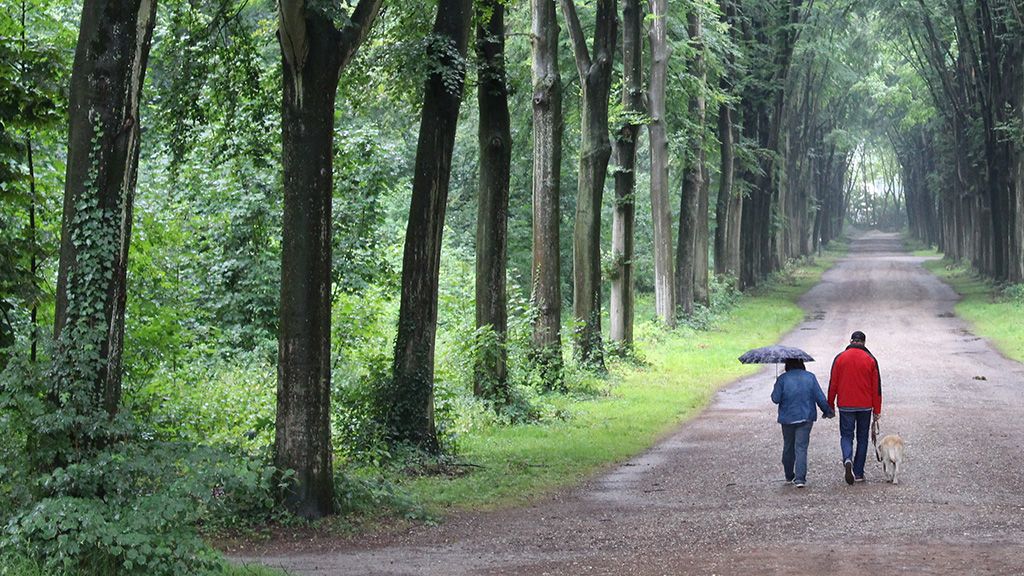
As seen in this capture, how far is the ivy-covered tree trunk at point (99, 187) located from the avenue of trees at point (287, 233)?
0.02m

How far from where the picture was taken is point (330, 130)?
37.1ft

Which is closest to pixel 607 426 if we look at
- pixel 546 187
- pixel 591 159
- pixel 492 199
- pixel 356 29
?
pixel 492 199

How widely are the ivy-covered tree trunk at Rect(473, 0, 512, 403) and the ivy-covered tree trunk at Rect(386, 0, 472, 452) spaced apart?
2.17 m

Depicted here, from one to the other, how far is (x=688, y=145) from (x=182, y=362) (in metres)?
22.9

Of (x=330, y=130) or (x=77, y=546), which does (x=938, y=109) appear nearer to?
(x=330, y=130)

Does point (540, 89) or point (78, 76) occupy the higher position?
point (540, 89)

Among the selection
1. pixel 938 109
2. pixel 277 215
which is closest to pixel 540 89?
pixel 277 215

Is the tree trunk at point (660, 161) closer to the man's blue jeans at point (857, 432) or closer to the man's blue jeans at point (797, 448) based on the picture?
the man's blue jeans at point (857, 432)

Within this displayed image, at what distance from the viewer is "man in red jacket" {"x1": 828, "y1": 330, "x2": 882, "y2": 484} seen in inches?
547

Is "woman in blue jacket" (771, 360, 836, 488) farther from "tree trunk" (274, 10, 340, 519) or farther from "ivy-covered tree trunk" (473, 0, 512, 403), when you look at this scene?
"ivy-covered tree trunk" (473, 0, 512, 403)

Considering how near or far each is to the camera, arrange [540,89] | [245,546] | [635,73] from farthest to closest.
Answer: [635,73], [540,89], [245,546]

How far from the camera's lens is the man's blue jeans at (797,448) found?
45.0ft

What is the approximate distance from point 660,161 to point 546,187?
11.7 meters

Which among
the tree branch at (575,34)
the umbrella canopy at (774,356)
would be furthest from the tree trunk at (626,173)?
the umbrella canopy at (774,356)
